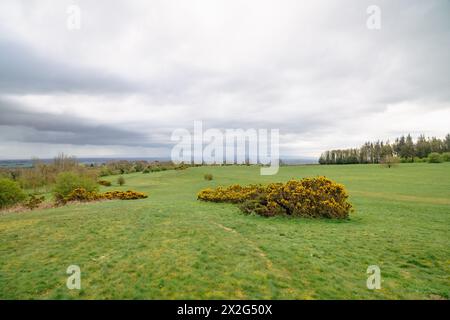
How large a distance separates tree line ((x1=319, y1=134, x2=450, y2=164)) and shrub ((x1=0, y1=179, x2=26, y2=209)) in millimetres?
111812

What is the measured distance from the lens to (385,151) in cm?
10938

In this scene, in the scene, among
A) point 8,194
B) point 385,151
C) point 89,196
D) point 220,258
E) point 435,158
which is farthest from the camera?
point 385,151

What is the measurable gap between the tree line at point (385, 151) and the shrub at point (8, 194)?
111812 millimetres

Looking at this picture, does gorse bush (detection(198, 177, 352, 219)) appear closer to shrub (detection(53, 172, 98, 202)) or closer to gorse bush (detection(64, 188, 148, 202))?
gorse bush (detection(64, 188, 148, 202))

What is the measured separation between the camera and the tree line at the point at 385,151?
100062mm

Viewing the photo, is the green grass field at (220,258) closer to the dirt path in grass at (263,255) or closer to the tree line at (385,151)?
the dirt path in grass at (263,255)

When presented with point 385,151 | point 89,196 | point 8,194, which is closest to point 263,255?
point 89,196

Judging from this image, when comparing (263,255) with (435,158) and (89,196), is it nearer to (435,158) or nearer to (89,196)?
(89,196)

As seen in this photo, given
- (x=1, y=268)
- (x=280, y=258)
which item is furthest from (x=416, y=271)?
(x=1, y=268)

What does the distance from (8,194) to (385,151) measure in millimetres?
127127

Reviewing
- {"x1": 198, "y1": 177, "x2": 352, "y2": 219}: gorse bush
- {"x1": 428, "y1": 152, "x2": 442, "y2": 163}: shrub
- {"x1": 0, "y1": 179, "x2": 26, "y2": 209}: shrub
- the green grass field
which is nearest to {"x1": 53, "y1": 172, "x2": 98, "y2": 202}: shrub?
{"x1": 0, "y1": 179, "x2": 26, "y2": 209}: shrub

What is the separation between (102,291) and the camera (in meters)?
5.21

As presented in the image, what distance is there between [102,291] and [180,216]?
7.69 meters

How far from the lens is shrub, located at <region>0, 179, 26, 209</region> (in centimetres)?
2306
